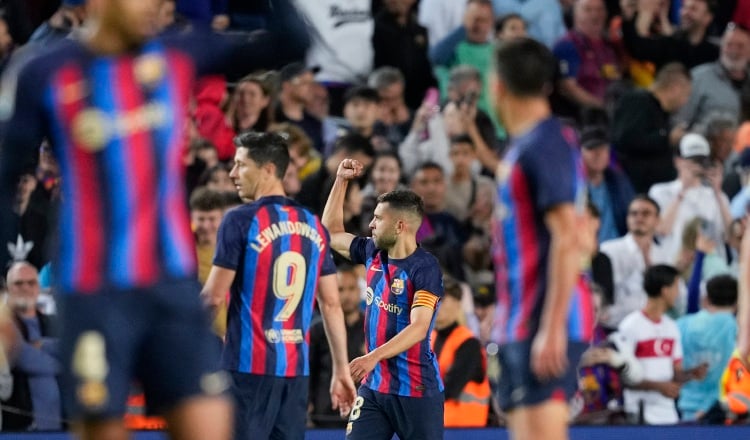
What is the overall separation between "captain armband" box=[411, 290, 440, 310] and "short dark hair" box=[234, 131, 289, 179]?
1.00 m

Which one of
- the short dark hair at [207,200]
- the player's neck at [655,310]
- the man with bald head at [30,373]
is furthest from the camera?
the player's neck at [655,310]

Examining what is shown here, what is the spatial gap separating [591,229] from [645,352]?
1.06 meters

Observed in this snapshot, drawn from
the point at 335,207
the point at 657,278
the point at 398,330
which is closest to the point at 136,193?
the point at 398,330

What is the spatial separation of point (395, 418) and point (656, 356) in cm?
411

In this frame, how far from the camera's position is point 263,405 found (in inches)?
304

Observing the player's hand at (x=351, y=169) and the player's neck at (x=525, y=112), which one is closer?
the player's neck at (x=525, y=112)

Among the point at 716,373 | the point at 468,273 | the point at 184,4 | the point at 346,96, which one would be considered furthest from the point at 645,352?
the point at 184,4

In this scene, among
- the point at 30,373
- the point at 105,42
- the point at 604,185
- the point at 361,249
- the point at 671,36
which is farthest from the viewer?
the point at 671,36

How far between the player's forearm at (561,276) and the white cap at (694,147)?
761cm

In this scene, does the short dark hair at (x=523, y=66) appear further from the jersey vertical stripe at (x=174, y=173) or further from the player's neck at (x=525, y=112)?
the jersey vertical stripe at (x=174, y=173)

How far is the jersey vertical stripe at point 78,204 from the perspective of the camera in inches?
188

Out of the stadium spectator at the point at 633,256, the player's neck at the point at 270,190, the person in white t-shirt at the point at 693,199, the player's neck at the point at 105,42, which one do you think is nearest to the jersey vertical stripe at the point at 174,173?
the player's neck at the point at 105,42

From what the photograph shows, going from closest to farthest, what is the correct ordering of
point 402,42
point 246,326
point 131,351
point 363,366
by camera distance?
1. point 131,351
2. point 363,366
3. point 246,326
4. point 402,42

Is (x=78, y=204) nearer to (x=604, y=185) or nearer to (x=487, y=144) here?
(x=487, y=144)
